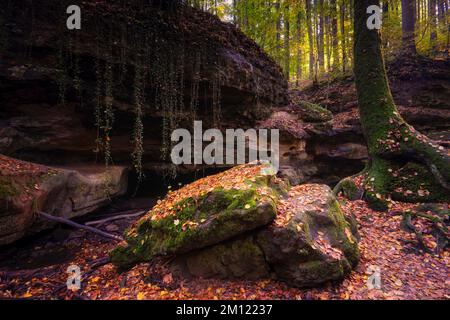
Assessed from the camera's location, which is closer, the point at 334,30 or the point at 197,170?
the point at 197,170

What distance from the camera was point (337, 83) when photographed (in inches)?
492

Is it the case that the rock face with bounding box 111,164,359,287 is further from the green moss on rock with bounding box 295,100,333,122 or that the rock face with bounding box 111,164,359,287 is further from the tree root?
the green moss on rock with bounding box 295,100,333,122

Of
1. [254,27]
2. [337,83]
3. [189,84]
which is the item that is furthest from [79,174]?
[337,83]

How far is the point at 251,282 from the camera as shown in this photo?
11.6ft

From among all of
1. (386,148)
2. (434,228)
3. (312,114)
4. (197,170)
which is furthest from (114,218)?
(312,114)

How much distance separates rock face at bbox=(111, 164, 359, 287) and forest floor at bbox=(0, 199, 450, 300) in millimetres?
165

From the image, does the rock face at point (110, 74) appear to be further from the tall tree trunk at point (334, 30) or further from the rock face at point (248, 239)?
the tall tree trunk at point (334, 30)

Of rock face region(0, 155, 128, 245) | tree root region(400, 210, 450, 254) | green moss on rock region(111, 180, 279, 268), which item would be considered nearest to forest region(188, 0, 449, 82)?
tree root region(400, 210, 450, 254)

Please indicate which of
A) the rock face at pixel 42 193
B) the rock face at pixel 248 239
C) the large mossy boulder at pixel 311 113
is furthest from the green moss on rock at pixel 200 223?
the large mossy boulder at pixel 311 113

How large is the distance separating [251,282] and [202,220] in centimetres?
125

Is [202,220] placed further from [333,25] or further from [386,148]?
[333,25]

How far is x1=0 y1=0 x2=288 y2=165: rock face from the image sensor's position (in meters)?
5.02

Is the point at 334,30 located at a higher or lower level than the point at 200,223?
higher
